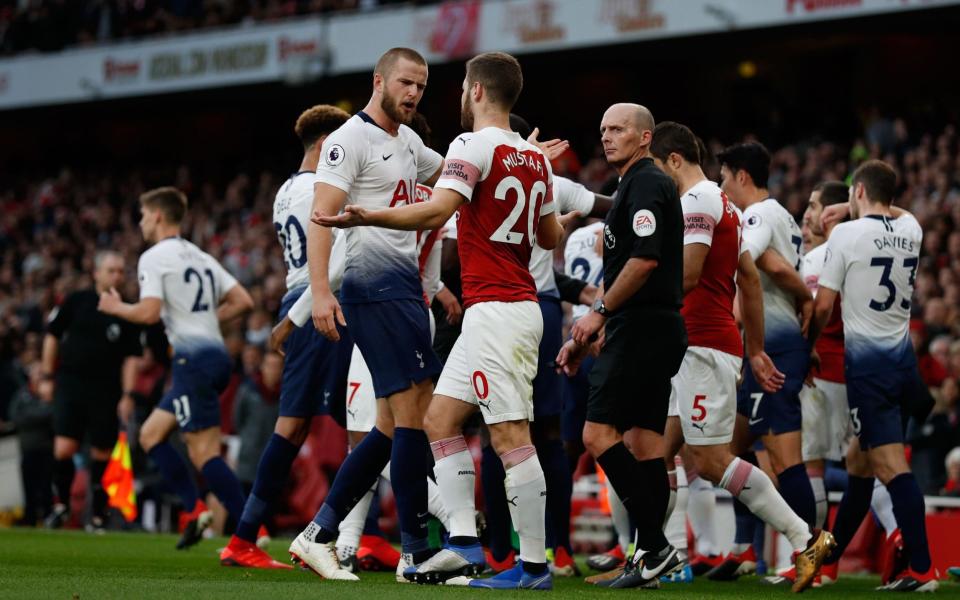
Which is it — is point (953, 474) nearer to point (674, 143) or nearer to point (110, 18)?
point (674, 143)

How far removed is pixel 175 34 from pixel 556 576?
25.8 meters

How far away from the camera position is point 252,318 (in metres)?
19.3

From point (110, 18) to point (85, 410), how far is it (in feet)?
72.8

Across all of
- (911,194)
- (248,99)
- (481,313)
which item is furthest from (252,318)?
(248,99)

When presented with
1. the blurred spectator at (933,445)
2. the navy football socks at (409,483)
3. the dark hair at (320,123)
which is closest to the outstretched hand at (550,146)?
the dark hair at (320,123)

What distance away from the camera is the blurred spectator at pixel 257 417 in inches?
587

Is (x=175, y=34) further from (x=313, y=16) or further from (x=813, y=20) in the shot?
(x=813, y=20)

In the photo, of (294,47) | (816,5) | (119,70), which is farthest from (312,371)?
(119,70)

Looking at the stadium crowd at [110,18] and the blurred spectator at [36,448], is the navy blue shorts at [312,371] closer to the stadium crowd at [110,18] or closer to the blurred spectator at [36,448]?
the blurred spectator at [36,448]

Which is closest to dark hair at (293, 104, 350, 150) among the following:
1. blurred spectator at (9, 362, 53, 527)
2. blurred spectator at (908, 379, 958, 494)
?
blurred spectator at (908, 379, 958, 494)

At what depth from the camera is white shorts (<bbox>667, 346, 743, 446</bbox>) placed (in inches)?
290

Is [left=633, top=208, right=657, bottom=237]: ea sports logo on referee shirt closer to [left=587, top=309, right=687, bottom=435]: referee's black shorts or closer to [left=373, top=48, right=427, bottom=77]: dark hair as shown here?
[left=587, top=309, right=687, bottom=435]: referee's black shorts

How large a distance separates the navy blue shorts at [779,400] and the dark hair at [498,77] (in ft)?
9.36

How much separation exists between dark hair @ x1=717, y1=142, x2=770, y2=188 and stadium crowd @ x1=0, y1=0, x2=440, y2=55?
73.5 feet
